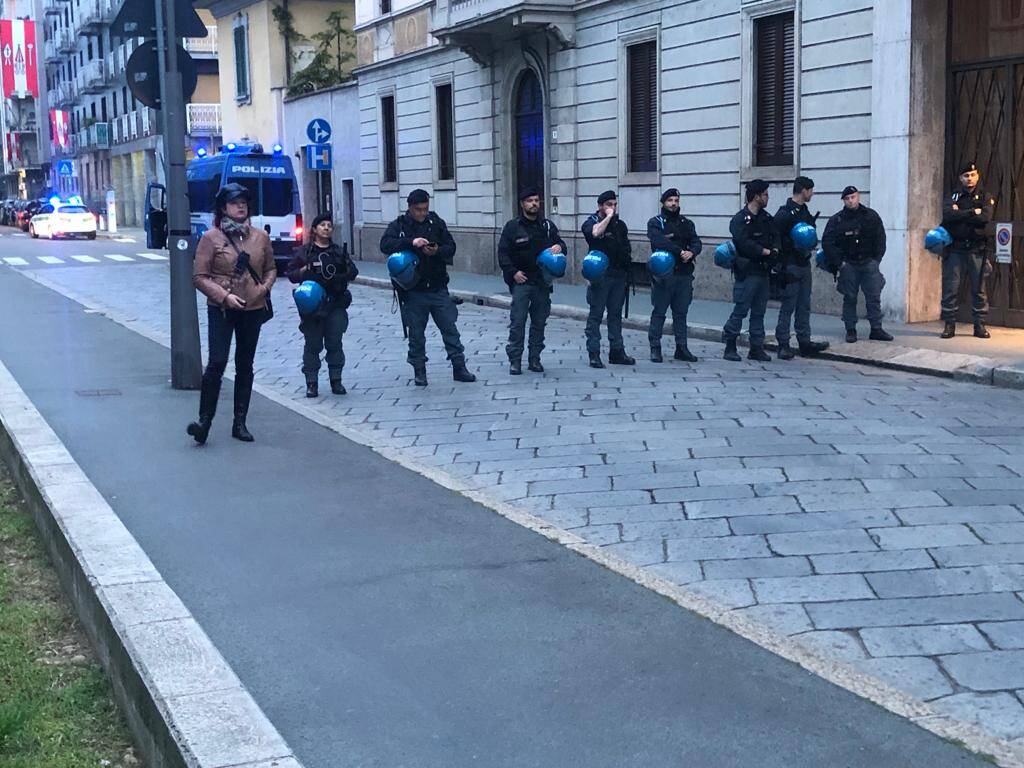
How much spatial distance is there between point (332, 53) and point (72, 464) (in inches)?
1287

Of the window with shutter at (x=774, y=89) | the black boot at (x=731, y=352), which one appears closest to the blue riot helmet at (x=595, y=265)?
the black boot at (x=731, y=352)

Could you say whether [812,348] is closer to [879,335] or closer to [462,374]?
[879,335]

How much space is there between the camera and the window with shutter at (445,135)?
28688 mm

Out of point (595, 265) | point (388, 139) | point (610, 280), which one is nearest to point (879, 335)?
point (610, 280)

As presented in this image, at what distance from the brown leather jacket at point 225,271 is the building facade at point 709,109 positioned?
9.07 m

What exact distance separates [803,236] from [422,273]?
374 centimetres

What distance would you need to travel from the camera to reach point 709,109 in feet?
64.0

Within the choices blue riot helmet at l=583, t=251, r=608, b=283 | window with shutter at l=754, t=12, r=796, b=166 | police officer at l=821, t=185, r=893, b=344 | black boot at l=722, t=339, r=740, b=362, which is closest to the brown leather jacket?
blue riot helmet at l=583, t=251, r=608, b=283

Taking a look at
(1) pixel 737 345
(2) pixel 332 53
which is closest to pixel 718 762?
(1) pixel 737 345

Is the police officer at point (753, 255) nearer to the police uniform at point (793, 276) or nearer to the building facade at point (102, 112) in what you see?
the police uniform at point (793, 276)

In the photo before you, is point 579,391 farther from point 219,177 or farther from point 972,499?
point 219,177

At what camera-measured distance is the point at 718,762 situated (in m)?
3.85

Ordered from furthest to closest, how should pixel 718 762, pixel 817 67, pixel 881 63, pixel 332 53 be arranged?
1. pixel 332 53
2. pixel 817 67
3. pixel 881 63
4. pixel 718 762

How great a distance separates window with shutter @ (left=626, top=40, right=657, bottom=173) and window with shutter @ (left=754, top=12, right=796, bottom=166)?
9.17 ft
